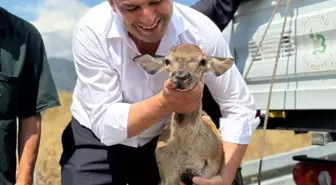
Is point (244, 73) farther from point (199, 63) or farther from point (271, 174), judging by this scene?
point (199, 63)

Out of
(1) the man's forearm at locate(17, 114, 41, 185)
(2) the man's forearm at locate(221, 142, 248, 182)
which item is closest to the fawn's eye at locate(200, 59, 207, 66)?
(2) the man's forearm at locate(221, 142, 248, 182)

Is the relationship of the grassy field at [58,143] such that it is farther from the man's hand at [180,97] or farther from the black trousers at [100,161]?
the man's hand at [180,97]

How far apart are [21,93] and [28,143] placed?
31 centimetres

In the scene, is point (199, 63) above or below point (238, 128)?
above

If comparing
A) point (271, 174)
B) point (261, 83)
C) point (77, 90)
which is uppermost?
point (77, 90)

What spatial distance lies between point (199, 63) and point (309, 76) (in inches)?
66.0

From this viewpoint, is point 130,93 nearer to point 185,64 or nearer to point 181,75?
point 185,64

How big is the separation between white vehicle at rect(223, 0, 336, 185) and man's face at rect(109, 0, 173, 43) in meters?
1.53

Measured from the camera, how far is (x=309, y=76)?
4656 mm

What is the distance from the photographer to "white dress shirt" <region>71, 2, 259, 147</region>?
357 cm

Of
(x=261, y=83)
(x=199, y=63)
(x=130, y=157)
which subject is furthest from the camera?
(x=261, y=83)

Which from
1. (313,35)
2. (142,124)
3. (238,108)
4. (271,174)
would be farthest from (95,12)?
(271,174)

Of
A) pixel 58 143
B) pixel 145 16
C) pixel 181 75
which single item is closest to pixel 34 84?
pixel 145 16

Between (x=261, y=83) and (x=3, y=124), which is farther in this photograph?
(x=261, y=83)
